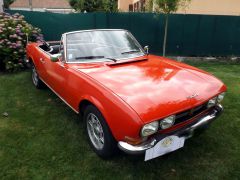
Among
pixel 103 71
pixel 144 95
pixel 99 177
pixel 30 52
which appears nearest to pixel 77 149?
pixel 99 177

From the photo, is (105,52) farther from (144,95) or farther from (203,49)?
(203,49)

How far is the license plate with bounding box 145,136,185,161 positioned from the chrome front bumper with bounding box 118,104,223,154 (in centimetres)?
4

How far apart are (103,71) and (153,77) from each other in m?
0.67

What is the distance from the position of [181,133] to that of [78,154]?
4.58ft

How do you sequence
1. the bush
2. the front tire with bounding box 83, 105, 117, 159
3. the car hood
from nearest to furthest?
the car hood, the front tire with bounding box 83, 105, 117, 159, the bush

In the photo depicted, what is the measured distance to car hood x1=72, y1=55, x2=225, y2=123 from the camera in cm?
255

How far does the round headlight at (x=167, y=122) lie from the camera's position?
101 inches

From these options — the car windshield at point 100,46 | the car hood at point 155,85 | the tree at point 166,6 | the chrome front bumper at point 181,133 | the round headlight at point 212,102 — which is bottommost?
the chrome front bumper at point 181,133

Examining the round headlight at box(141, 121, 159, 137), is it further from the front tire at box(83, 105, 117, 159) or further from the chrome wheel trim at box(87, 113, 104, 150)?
the chrome wheel trim at box(87, 113, 104, 150)

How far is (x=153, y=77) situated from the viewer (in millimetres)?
3176

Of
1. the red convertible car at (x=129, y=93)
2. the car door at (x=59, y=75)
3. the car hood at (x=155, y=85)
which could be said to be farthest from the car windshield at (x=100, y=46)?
the car hood at (x=155, y=85)

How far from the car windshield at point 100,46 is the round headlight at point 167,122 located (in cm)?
150

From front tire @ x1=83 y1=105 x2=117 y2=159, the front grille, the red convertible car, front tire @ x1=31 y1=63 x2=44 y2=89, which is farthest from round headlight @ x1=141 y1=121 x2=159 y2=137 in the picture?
front tire @ x1=31 y1=63 x2=44 y2=89

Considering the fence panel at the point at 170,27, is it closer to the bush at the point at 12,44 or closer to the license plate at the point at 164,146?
the bush at the point at 12,44
